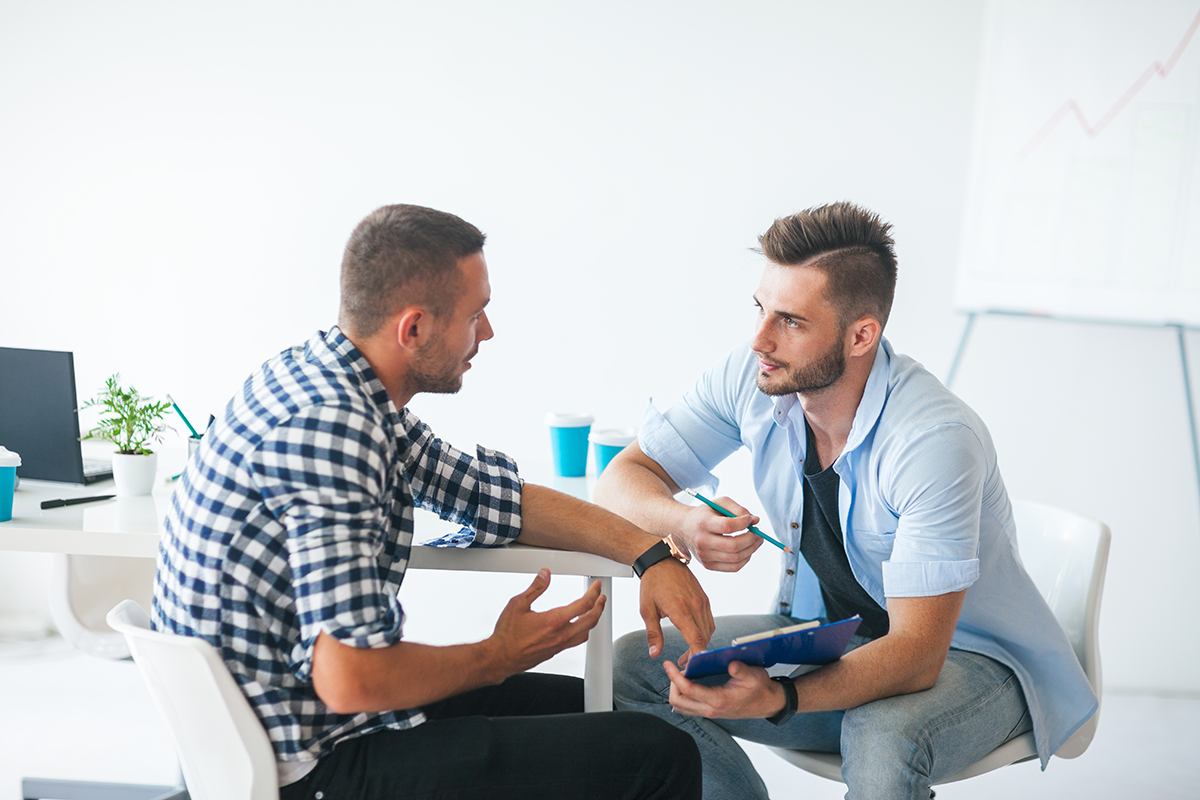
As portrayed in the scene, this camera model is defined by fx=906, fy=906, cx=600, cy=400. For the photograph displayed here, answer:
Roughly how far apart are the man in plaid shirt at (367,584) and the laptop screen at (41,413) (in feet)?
2.20

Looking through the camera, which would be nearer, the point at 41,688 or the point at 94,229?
the point at 41,688

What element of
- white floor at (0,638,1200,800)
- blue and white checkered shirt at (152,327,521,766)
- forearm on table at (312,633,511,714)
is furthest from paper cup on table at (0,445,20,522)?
white floor at (0,638,1200,800)

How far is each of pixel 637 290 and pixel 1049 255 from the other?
3.76 ft

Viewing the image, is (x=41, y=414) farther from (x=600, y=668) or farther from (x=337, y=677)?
(x=600, y=668)

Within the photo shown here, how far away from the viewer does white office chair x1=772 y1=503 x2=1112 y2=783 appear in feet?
4.68

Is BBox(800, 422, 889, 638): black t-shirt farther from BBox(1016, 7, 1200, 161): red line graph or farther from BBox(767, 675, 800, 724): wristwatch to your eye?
BBox(1016, 7, 1200, 161): red line graph

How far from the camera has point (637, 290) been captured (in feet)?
8.90

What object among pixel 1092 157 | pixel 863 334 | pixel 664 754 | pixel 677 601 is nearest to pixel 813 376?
pixel 863 334

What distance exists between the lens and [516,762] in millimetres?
1151

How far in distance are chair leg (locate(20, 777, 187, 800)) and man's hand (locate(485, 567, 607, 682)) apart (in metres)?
1.17

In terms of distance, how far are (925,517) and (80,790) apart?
1828mm

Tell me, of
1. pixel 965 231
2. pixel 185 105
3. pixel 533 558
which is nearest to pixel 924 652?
pixel 533 558

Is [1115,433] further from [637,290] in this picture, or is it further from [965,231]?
[637,290]

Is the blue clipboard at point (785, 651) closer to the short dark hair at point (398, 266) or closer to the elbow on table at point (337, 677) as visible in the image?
the elbow on table at point (337, 677)
